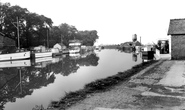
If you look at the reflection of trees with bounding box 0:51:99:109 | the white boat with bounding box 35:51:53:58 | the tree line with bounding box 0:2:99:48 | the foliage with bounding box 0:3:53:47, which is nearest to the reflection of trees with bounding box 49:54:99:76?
the reflection of trees with bounding box 0:51:99:109

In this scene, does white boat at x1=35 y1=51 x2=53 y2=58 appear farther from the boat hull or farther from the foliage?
the foliage

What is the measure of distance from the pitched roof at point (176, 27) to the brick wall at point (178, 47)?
51 cm

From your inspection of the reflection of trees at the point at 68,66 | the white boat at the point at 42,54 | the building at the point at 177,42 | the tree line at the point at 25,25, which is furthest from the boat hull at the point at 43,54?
the building at the point at 177,42

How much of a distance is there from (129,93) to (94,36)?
4892 inches

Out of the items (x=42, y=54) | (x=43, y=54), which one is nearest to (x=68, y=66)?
(x=42, y=54)

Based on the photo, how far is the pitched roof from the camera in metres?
22.5

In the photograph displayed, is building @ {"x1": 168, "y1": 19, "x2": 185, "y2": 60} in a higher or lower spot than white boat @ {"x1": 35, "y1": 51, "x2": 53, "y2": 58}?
higher

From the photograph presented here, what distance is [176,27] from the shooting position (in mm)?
23375

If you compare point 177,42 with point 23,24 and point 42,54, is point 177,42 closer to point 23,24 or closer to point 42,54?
point 42,54

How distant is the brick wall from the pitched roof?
1.68 ft

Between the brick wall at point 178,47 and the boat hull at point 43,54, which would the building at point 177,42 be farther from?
the boat hull at point 43,54

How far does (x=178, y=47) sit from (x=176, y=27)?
2.93 m

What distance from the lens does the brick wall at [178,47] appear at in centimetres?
A: 2211

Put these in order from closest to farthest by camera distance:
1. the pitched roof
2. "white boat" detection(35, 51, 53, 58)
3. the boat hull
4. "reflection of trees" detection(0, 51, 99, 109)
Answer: "reflection of trees" detection(0, 51, 99, 109)
the pitched roof
"white boat" detection(35, 51, 53, 58)
the boat hull
